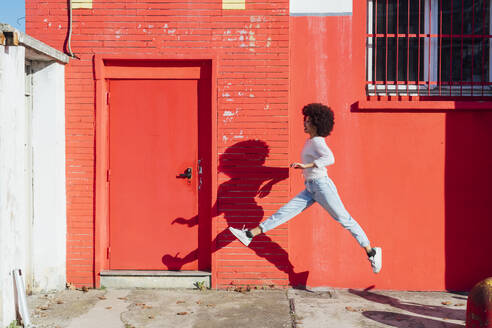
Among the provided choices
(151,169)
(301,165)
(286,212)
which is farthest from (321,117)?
(151,169)

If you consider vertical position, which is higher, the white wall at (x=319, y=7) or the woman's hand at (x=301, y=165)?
the white wall at (x=319, y=7)

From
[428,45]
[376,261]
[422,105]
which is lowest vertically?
[376,261]

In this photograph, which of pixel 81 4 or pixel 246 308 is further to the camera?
pixel 81 4

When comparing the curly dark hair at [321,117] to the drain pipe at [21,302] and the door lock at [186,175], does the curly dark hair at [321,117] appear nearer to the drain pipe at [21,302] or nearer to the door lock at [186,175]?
the door lock at [186,175]

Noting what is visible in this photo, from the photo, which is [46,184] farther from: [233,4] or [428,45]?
[428,45]

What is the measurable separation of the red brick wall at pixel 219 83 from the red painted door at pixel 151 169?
0.33 metres

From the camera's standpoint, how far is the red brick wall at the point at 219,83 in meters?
6.39

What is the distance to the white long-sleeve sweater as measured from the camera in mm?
5809

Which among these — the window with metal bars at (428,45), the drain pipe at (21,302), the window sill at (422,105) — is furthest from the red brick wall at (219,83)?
the drain pipe at (21,302)

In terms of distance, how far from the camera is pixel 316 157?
5.88 m

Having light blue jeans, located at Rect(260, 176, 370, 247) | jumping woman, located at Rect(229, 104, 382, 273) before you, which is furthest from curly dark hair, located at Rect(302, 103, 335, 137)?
light blue jeans, located at Rect(260, 176, 370, 247)

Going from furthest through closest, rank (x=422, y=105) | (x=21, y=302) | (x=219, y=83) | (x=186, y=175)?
(x=186, y=175), (x=219, y=83), (x=422, y=105), (x=21, y=302)

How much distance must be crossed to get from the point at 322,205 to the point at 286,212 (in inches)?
16.1

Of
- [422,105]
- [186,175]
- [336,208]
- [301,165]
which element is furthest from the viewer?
[186,175]
